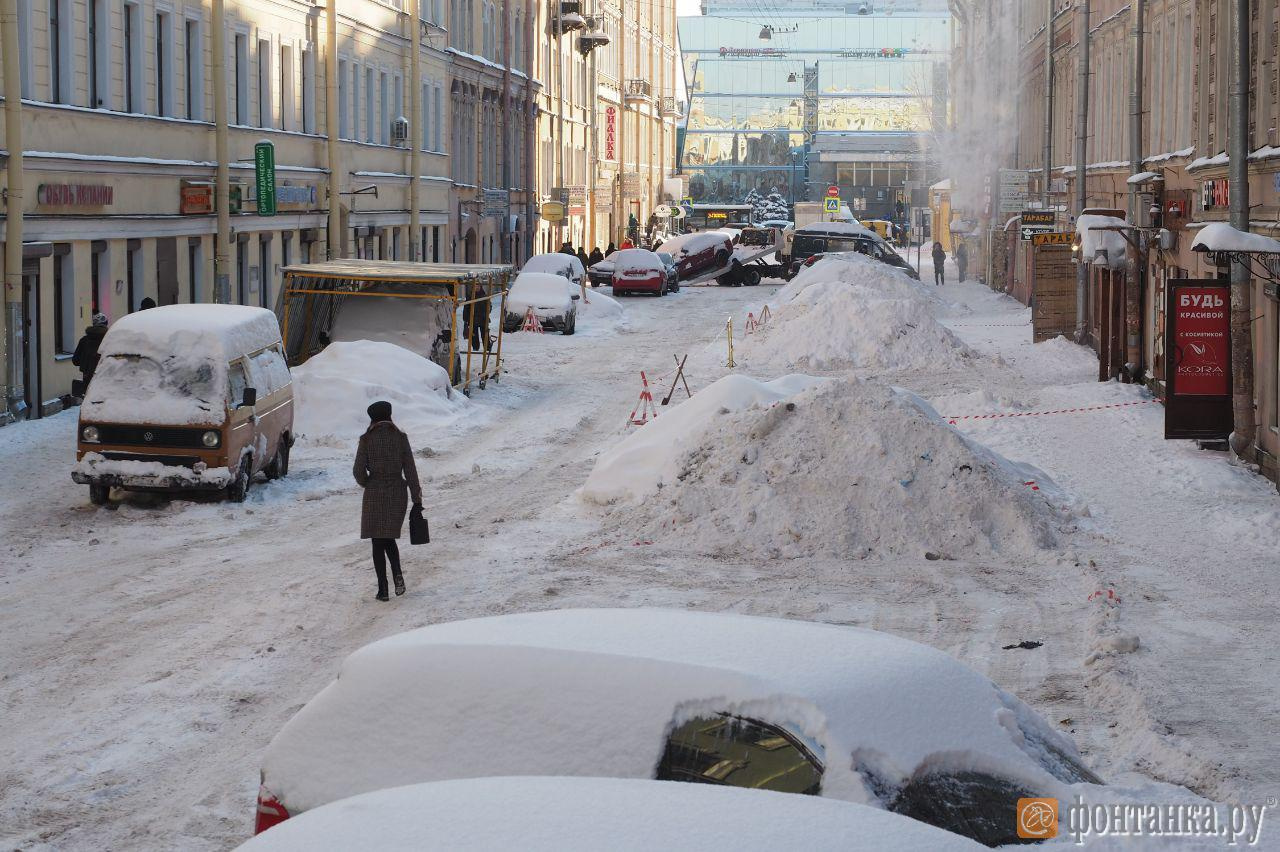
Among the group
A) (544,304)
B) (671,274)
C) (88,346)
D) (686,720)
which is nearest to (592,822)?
(686,720)

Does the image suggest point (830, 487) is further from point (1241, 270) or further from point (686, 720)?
point (686, 720)

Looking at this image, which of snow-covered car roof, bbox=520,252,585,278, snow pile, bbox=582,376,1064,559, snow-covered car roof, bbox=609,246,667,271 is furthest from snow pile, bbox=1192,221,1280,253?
snow-covered car roof, bbox=609,246,667,271

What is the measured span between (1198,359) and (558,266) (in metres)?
28.1

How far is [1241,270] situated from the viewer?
763 inches

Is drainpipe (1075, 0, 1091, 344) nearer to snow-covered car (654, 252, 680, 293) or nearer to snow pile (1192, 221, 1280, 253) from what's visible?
snow pile (1192, 221, 1280, 253)

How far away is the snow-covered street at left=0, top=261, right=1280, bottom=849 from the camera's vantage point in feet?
30.0

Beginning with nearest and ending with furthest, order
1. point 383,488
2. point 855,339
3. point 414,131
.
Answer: point 383,488 → point 855,339 → point 414,131

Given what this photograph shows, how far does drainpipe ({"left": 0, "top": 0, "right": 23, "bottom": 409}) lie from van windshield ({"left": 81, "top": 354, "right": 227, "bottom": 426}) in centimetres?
587

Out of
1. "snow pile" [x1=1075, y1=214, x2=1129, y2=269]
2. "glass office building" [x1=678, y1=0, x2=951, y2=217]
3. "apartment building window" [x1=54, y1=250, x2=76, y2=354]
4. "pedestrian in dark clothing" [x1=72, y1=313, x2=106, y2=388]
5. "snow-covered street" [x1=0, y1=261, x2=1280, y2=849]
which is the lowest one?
"snow-covered street" [x1=0, y1=261, x2=1280, y2=849]

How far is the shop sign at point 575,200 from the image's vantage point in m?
66.3

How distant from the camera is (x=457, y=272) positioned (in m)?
27.0

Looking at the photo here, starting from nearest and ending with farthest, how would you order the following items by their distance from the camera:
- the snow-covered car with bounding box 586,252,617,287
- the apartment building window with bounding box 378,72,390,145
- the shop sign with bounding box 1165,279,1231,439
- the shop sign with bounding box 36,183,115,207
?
the shop sign with bounding box 1165,279,1231,439 → the shop sign with bounding box 36,183,115,207 → the apartment building window with bounding box 378,72,390,145 → the snow-covered car with bounding box 586,252,617,287

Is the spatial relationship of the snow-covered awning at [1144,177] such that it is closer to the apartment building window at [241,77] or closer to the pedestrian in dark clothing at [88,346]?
the pedestrian in dark clothing at [88,346]

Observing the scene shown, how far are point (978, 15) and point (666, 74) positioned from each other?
35.3 metres
